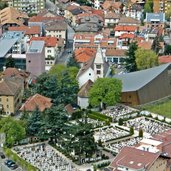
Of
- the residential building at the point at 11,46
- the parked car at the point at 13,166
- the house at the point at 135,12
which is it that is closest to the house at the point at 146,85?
the residential building at the point at 11,46

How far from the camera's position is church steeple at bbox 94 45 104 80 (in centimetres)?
3238

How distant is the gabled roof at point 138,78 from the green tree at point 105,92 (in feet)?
3.72

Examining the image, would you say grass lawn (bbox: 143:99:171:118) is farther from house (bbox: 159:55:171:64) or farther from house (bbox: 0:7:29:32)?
house (bbox: 0:7:29:32)

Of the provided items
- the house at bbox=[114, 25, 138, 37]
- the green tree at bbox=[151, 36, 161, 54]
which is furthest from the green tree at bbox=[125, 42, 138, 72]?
the house at bbox=[114, 25, 138, 37]

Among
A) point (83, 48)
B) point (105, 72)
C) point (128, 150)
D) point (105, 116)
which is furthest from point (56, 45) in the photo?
point (128, 150)

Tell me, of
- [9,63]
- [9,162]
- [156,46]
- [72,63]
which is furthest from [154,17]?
[9,162]

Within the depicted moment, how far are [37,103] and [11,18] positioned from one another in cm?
1837

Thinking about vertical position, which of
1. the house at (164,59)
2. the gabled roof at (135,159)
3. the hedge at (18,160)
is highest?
the house at (164,59)

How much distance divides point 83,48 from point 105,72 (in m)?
7.13

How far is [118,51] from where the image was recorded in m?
39.5

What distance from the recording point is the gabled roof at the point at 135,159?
2077 centimetres

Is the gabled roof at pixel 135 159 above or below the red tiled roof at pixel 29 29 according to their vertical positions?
below

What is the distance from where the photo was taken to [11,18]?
46375 millimetres

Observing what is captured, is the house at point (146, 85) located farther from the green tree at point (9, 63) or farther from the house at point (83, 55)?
the green tree at point (9, 63)
